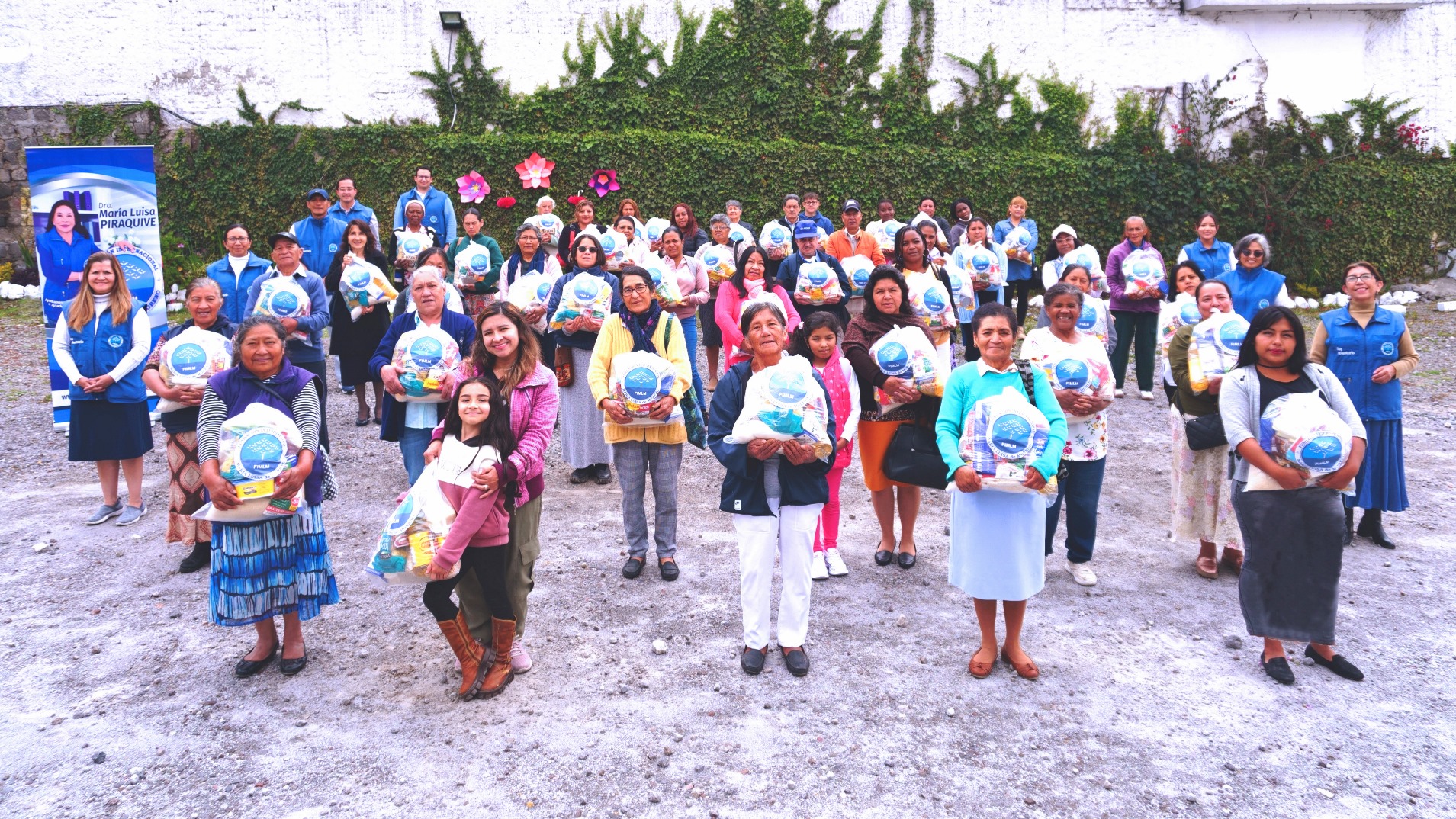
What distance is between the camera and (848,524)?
7.10 m

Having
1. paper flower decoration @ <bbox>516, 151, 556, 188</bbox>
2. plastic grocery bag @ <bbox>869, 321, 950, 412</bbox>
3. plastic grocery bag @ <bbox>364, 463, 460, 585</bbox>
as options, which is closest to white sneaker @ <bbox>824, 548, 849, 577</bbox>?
plastic grocery bag @ <bbox>869, 321, 950, 412</bbox>

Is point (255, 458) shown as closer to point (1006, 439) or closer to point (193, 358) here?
point (193, 358)

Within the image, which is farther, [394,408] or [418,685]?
[394,408]

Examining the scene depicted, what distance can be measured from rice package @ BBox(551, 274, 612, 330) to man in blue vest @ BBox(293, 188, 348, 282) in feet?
12.9

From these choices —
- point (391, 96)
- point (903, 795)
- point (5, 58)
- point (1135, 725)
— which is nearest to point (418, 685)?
point (903, 795)

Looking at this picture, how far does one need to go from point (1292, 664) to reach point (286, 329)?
6.53 meters

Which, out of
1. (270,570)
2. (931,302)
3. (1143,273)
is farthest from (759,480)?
(1143,273)

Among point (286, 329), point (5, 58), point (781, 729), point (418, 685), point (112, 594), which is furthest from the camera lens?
point (5, 58)

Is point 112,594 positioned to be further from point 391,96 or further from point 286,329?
point 391,96

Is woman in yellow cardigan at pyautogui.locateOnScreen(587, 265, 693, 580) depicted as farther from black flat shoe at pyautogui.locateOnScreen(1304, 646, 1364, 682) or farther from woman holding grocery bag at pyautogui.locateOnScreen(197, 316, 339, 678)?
black flat shoe at pyautogui.locateOnScreen(1304, 646, 1364, 682)

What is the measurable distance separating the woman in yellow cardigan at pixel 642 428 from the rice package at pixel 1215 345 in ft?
9.94

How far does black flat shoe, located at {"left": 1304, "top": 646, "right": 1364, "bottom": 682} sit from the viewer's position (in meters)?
4.74

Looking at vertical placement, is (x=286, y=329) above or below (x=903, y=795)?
above

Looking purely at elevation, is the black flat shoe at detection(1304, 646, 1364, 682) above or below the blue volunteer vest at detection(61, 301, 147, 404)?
below
